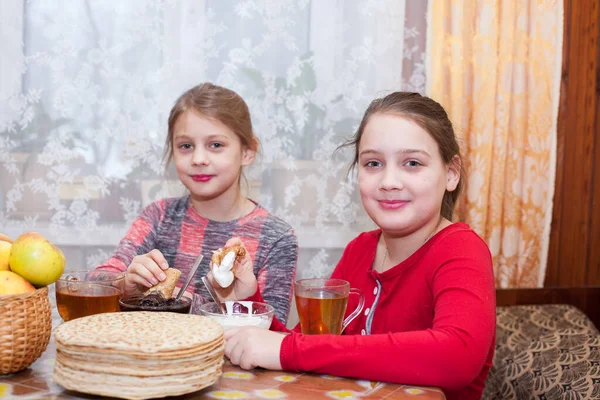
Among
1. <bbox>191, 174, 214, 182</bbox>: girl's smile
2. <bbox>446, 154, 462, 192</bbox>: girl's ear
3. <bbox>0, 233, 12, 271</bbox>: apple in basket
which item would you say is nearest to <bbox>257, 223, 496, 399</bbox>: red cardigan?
<bbox>446, 154, 462, 192</bbox>: girl's ear

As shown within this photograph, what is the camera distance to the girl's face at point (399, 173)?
1.30 m

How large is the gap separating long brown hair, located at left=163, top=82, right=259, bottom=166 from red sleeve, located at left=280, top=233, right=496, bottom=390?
39.4 inches

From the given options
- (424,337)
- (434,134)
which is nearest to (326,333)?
(424,337)

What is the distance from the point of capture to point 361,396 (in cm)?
92

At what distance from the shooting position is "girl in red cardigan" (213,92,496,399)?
101 cm

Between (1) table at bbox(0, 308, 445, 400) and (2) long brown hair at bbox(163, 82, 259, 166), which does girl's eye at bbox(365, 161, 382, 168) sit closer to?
(1) table at bbox(0, 308, 445, 400)

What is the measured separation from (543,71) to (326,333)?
201cm

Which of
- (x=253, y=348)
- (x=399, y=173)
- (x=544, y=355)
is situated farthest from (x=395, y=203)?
(x=544, y=355)

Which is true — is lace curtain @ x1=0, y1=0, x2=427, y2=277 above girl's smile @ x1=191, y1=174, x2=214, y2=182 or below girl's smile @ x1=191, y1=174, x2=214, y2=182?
above

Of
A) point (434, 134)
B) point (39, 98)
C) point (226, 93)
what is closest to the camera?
point (434, 134)

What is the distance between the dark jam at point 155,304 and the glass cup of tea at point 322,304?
21 cm

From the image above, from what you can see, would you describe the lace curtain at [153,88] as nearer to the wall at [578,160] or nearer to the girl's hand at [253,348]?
the wall at [578,160]

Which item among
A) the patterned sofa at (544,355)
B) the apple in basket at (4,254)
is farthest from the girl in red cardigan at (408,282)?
the patterned sofa at (544,355)

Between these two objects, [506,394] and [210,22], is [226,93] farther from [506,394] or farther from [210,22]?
[506,394]
